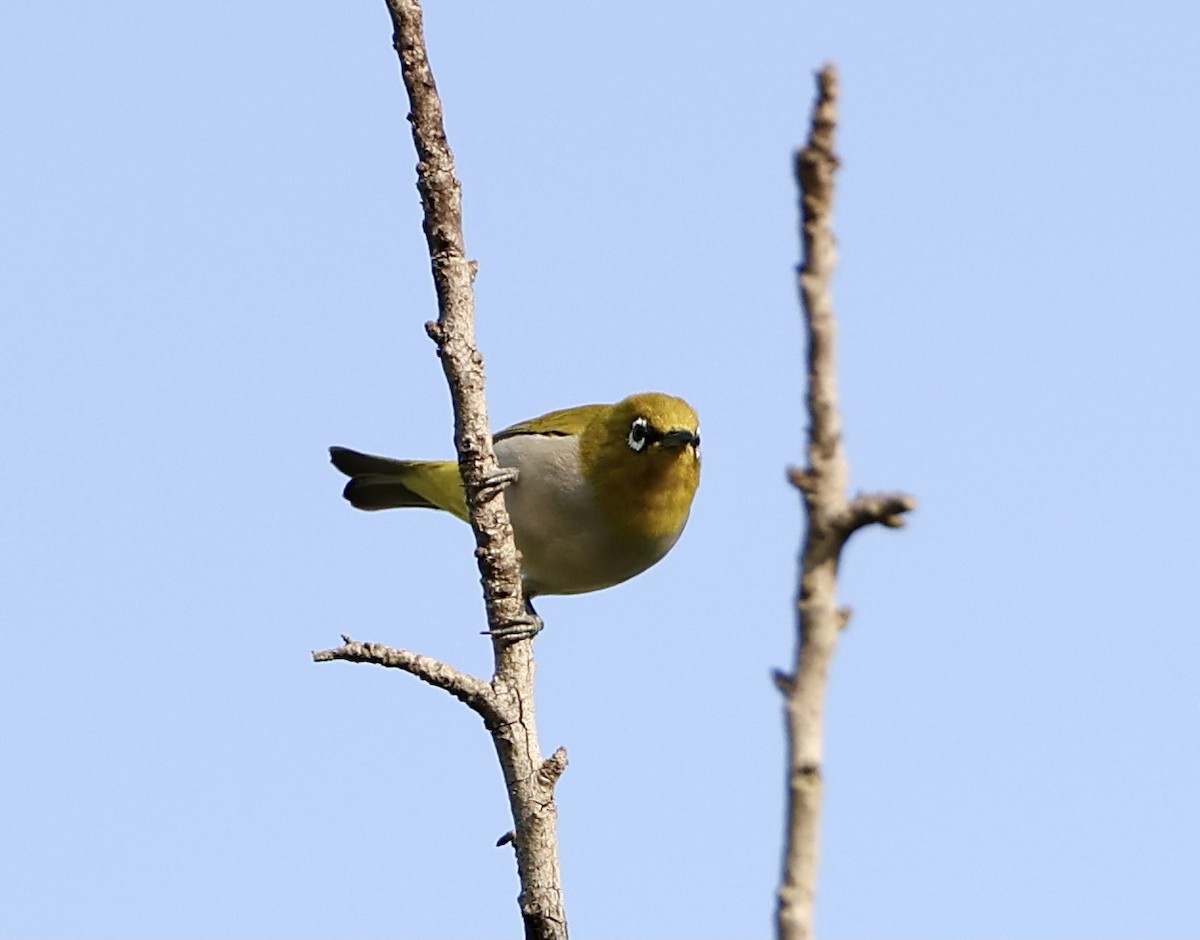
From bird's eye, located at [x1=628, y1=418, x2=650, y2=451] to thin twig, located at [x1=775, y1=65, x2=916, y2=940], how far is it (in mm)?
7339

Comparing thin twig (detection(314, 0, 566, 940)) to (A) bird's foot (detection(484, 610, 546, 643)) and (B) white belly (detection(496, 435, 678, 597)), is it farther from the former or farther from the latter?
(B) white belly (detection(496, 435, 678, 597))

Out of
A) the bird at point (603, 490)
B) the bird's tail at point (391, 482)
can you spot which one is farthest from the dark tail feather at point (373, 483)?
the bird at point (603, 490)

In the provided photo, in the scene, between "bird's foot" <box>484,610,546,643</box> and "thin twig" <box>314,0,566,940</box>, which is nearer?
"thin twig" <box>314,0,566,940</box>

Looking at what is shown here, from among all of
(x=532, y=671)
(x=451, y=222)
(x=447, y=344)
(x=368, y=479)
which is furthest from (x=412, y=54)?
(x=368, y=479)

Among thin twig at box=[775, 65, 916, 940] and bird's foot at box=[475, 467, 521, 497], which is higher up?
bird's foot at box=[475, 467, 521, 497]

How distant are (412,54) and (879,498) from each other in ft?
13.0

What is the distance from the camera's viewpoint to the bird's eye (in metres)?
8.74

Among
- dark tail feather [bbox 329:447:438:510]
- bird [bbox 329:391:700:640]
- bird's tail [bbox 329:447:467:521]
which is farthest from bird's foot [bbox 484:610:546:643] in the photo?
dark tail feather [bbox 329:447:438:510]

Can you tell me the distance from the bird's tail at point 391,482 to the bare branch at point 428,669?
493 centimetres

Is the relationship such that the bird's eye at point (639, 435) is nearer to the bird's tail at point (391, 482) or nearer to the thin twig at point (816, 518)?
the bird's tail at point (391, 482)

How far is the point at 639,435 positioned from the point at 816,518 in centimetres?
738

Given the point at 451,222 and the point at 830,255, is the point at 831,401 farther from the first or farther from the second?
the point at 451,222

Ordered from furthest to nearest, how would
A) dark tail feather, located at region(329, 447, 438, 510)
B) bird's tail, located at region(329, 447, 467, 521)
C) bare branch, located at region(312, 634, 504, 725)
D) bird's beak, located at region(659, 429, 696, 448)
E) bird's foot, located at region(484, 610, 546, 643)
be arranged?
dark tail feather, located at region(329, 447, 438, 510)
bird's tail, located at region(329, 447, 467, 521)
bird's beak, located at region(659, 429, 696, 448)
bird's foot, located at region(484, 610, 546, 643)
bare branch, located at region(312, 634, 504, 725)

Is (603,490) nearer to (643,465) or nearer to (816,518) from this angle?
(643,465)
